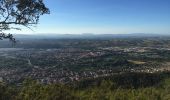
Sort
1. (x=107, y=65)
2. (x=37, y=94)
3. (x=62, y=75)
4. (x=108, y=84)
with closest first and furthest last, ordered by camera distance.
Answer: (x=37, y=94)
(x=108, y=84)
(x=62, y=75)
(x=107, y=65)

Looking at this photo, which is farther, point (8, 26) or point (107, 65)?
point (107, 65)

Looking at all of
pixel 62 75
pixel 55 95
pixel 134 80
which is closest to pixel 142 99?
pixel 55 95

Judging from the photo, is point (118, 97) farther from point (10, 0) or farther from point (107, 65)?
point (107, 65)

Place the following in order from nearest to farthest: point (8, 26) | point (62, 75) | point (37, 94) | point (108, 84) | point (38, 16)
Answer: point (8, 26) → point (38, 16) → point (37, 94) → point (108, 84) → point (62, 75)

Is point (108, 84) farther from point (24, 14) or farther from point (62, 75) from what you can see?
point (62, 75)

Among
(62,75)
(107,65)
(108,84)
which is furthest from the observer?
(107,65)

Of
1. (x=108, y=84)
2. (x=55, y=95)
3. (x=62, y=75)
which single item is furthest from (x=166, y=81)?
(x=55, y=95)

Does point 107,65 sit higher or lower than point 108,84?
lower

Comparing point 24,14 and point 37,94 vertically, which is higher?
point 24,14

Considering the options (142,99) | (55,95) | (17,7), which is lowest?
(142,99)
